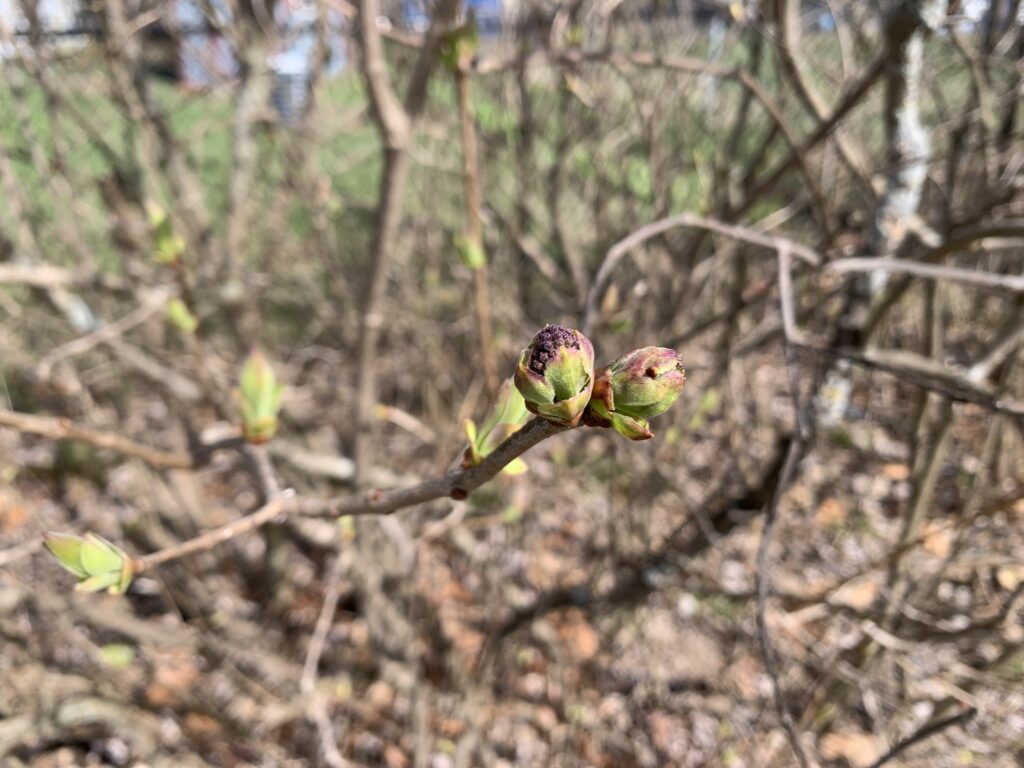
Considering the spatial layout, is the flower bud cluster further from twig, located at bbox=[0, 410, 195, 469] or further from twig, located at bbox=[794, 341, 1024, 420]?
twig, located at bbox=[0, 410, 195, 469]

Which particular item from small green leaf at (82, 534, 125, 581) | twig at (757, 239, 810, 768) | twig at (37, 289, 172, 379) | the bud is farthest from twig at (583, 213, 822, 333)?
twig at (37, 289, 172, 379)

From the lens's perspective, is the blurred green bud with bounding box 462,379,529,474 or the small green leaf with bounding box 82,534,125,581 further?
the small green leaf with bounding box 82,534,125,581

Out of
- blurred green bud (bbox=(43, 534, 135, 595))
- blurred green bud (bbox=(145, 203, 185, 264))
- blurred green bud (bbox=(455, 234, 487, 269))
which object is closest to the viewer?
blurred green bud (bbox=(43, 534, 135, 595))

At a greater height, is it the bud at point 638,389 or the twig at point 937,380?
the bud at point 638,389

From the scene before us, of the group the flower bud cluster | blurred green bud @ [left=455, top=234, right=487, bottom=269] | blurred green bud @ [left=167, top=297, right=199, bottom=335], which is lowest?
blurred green bud @ [left=167, top=297, right=199, bottom=335]

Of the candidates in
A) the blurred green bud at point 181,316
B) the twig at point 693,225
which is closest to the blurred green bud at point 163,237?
the blurred green bud at point 181,316

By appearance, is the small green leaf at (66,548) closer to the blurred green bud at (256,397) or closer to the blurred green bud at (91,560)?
the blurred green bud at (91,560)

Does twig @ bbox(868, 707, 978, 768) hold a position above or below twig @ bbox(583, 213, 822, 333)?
below

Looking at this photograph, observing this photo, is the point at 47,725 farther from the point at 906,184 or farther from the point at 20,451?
the point at 20,451
